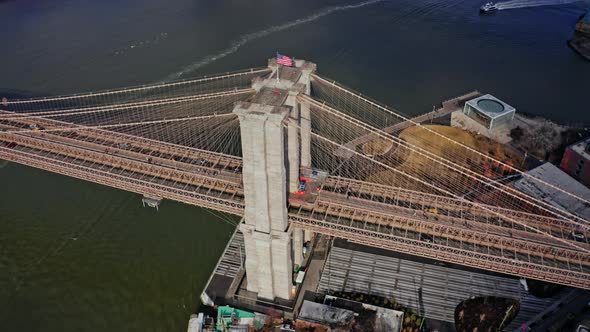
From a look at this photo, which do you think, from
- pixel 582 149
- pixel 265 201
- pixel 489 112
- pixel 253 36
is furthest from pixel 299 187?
pixel 253 36

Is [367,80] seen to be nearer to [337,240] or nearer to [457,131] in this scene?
[457,131]

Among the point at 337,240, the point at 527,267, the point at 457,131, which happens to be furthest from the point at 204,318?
the point at 457,131

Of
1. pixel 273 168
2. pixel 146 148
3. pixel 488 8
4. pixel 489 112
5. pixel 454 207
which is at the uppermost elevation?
pixel 273 168

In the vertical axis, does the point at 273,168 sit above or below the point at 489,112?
above

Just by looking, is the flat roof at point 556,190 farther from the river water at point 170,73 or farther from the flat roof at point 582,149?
the river water at point 170,73

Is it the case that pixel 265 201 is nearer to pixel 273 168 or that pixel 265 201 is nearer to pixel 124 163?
pixel 273 168

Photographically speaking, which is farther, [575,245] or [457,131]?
[457,131]
